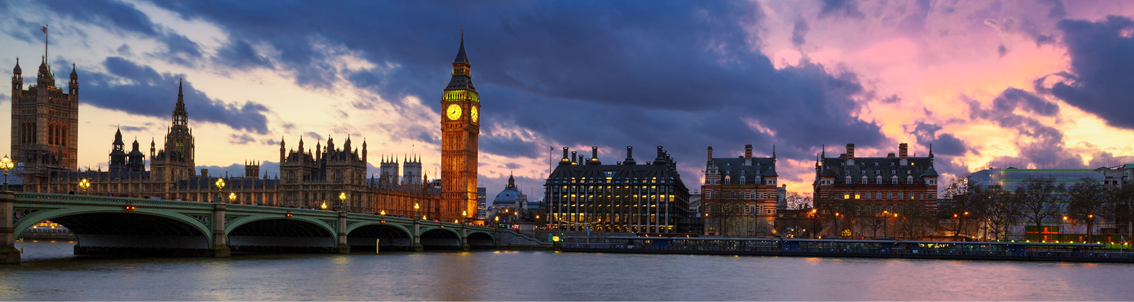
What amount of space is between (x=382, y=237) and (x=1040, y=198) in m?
88.5

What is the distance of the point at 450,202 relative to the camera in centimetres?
19075

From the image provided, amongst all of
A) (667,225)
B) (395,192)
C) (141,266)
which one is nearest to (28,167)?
(395,192)

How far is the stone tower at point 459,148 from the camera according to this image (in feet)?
626

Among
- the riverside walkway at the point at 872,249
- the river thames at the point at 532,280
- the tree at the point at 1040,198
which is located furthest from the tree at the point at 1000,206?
the river thames at the point at 532,280

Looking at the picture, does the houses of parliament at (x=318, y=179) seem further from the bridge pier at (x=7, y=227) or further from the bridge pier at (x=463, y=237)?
the bridge pier at (x=7, y=227)

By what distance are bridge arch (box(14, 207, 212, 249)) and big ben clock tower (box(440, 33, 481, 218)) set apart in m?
103

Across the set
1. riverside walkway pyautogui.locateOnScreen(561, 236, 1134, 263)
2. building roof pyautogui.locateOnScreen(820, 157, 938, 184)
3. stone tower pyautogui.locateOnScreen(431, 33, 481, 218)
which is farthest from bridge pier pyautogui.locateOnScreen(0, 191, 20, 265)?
stone tower pyautogui.locateOnScreen(431, 33, 481, 218)

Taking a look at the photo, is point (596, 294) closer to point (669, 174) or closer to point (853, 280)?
point (853, 280)

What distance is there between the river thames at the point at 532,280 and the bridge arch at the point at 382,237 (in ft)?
Answer: 79.4

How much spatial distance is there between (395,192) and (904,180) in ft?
293

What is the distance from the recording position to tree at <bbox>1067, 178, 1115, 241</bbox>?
120625 millimetres

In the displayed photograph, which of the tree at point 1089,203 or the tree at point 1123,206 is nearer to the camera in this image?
the tree at point 1089,203

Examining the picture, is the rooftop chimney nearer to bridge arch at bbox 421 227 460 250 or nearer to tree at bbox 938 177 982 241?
tree at bbox 938 177 982 241

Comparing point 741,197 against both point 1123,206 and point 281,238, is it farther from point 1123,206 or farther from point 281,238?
point 281,238
